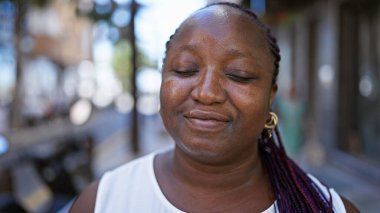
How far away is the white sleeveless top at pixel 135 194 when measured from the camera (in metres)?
1.54

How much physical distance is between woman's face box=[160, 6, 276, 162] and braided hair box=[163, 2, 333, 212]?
0.08m

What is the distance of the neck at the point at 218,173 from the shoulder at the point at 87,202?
28 centimetres

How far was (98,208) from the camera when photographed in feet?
5.15

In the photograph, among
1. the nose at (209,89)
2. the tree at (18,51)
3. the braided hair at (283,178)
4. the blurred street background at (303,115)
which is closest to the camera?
the nose at (209,89)

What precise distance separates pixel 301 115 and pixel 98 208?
704 cm

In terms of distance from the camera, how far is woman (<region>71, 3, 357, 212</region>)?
1.42 meters

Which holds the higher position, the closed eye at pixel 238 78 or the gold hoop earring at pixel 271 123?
the closed eye at pixel 238 78

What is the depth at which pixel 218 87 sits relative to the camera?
4.63 feet

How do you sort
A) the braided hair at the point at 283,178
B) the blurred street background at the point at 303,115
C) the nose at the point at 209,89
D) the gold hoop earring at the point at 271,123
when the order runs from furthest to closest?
the blurred street background at the point at 303,115, the gold hoop earring at the point at 271,123, the braided hair at the point at 283,178, the nose at the point at 209,89

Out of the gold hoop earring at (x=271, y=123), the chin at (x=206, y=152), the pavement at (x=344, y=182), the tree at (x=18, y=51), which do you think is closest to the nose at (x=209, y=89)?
the chin at (x=206, y=152)

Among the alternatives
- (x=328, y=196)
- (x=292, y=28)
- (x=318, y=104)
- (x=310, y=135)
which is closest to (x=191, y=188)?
(x=328, y=196)

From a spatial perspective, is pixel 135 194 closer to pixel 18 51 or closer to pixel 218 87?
pixel 218 87

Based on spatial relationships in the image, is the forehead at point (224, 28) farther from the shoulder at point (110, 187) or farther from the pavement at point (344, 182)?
the pavement at point (344, 182)

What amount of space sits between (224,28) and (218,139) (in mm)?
321
